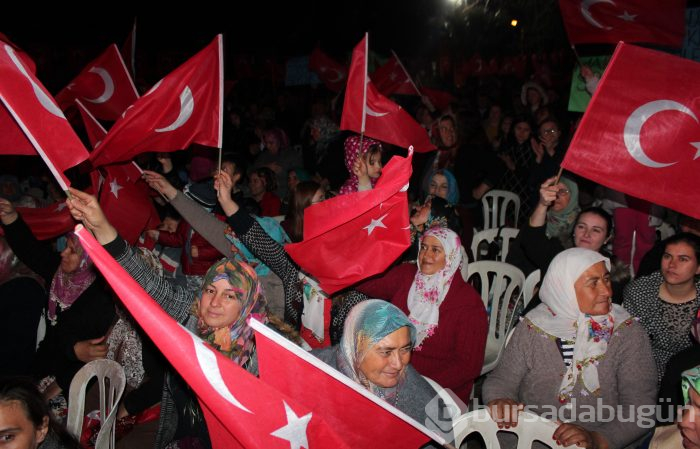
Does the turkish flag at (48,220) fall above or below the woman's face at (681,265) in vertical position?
below

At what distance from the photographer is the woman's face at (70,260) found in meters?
4.02

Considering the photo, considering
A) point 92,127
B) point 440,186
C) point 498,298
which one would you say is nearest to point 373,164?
point 440,186

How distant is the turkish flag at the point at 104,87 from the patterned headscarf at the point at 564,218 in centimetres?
413

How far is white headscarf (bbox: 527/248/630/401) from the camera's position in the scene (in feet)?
10.0

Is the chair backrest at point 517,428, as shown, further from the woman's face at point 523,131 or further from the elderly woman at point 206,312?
the woman's face at point 523,131

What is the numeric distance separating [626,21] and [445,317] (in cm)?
382

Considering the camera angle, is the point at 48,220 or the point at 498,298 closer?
the point at 498,298

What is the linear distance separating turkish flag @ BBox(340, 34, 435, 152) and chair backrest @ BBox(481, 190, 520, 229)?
1.69 m

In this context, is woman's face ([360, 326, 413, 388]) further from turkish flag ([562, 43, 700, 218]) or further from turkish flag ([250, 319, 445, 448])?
turkish flag ([562, 43, 700, 218])

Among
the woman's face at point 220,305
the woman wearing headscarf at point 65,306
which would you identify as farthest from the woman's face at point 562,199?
the woman wearing headscarf at point 65,306

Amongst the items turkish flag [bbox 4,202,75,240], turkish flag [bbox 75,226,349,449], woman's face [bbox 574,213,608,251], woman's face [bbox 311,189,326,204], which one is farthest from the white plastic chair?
turkish flag [bbox 4,202,75,240]

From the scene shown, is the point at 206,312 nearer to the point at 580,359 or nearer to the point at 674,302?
the point at 580,359

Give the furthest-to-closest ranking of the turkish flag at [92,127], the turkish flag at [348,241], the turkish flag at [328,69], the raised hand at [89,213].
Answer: the turkish flag at [328,69] → the turkish flag at [92,127] → the turkish flag at [348,241] → the raised hand at [89,213]

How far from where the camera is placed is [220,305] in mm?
2979
